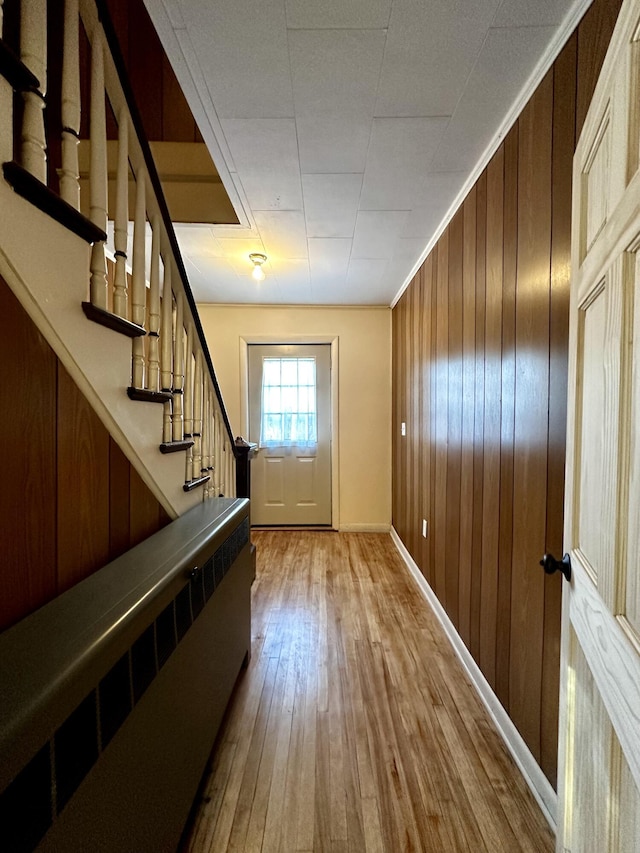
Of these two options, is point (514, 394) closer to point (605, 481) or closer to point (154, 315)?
point (605, 481)

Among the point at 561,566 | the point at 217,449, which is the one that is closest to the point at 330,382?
the point at 217,449

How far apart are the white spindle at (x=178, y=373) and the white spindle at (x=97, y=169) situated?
48 centimetres

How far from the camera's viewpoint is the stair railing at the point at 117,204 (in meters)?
0.73

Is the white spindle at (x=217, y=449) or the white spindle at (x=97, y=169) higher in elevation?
the white spindle at (x=97, y=169)

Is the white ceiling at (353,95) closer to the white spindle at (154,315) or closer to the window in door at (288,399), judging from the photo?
the white spindle at (154,315)

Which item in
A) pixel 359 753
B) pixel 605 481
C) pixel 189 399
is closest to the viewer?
pixel 605 481

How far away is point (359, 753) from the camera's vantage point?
1401 mm

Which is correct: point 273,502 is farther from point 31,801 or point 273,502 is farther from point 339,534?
point 31,801

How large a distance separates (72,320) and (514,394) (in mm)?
1414

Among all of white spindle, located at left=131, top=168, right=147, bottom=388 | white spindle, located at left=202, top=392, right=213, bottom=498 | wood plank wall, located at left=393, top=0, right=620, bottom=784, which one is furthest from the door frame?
white spindle, located at left=131, top=168, right=147, bottom=388

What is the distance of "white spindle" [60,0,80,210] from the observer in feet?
2.78

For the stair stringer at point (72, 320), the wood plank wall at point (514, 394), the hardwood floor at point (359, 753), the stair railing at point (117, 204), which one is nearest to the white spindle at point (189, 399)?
the stair railing at point (117, 204)

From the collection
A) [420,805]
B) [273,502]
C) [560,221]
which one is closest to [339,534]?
[273,502]

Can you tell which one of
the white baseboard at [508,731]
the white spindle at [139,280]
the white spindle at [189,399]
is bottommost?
the white baseboard at [508,731]
